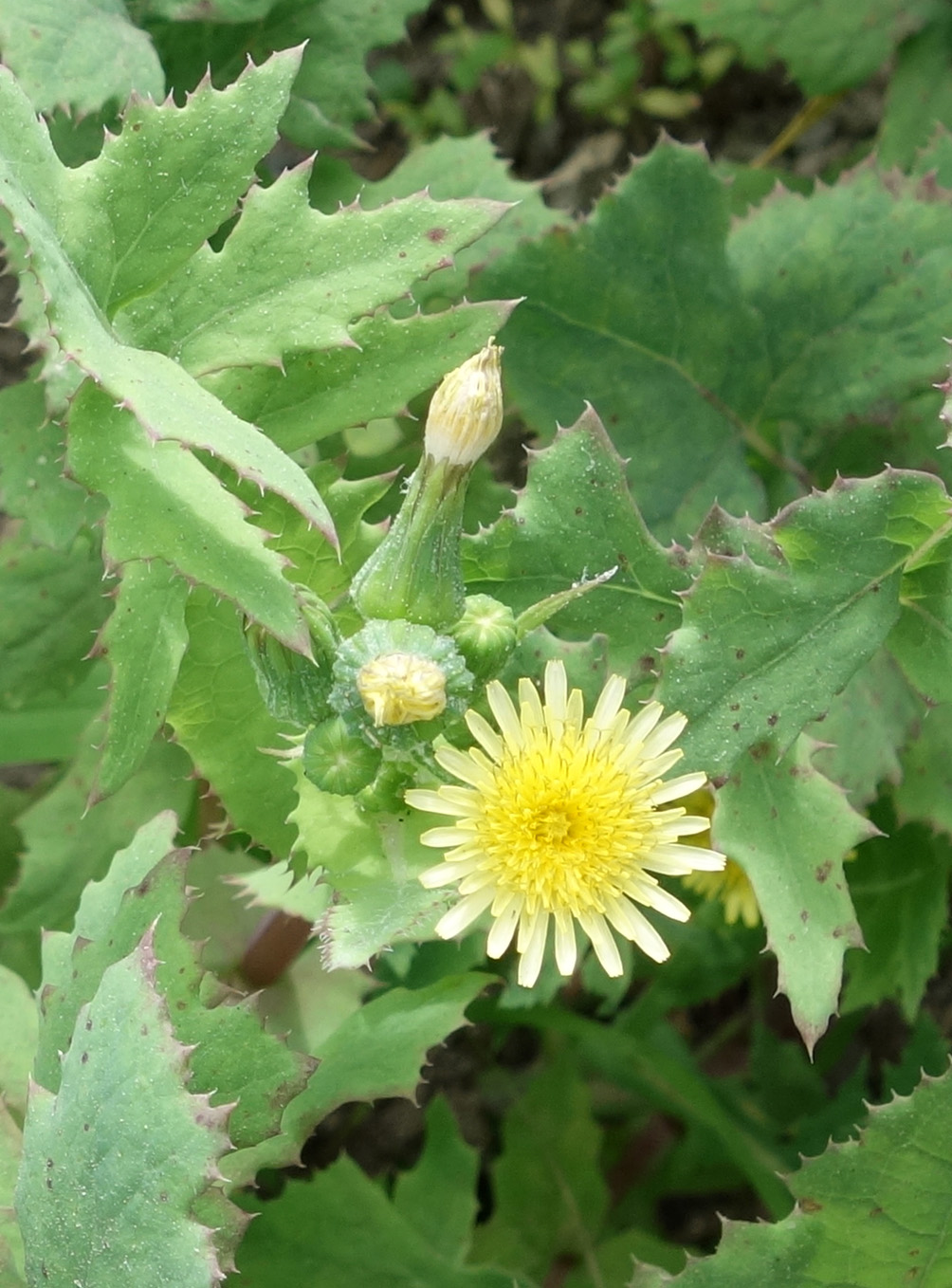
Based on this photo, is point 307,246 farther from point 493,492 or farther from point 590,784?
point 590,784

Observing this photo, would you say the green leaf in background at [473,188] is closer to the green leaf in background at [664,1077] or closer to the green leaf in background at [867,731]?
the green leaf in background at [867,731]

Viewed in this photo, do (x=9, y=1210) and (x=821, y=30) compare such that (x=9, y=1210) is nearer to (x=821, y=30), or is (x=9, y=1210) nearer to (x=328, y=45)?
(x=328, y=45)

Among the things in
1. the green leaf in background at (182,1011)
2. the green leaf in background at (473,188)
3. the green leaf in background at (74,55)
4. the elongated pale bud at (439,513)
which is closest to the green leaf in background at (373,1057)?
the green leaf in background at (182,1011)

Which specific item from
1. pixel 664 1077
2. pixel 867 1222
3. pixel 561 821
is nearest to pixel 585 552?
pixel 561 821

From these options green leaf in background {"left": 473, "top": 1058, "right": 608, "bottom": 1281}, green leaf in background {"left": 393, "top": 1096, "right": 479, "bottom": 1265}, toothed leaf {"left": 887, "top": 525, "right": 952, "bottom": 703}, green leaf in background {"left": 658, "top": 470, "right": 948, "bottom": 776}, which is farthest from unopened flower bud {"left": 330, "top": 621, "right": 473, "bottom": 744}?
green leaf in background {"left": 473, "top": 1058, "right": 608, "bottom": 1281}

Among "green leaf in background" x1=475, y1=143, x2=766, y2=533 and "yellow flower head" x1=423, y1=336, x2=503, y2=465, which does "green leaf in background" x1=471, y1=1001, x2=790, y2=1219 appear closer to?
"green leaf in background" x1=475, y1=143, x2=766, y2=533
